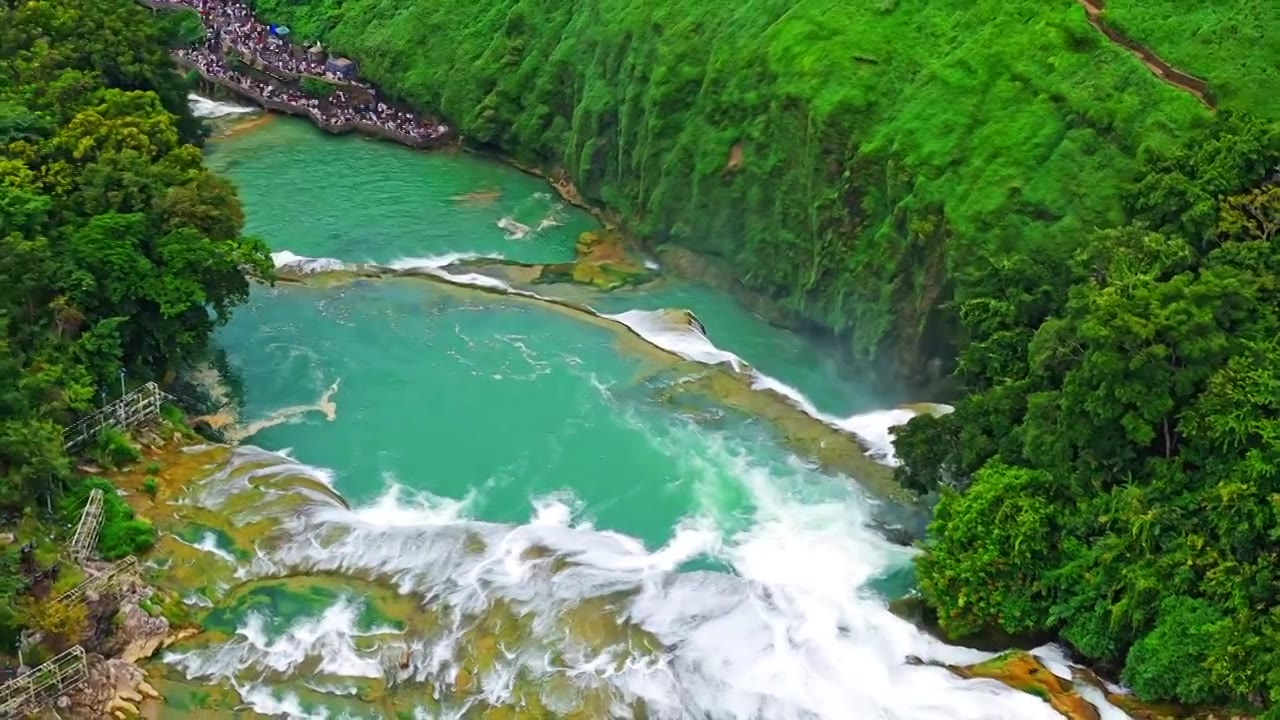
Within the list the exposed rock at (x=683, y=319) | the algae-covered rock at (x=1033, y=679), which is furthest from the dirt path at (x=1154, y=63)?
the algae-covered rock at (x=1033, y=679)

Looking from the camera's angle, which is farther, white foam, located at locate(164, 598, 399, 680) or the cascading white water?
white foam, located at locate(164, 598, 399, 680)

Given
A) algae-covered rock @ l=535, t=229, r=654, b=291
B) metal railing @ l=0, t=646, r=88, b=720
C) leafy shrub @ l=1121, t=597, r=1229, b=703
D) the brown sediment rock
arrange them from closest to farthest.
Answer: metal railing @ l=0, t=646, r=88, b=720, leafy shrub @ l=1121, t=597, r=1229, b=703, the brown sediment rock, algae-covered rock @ l=535, t=229, r=654, b=291

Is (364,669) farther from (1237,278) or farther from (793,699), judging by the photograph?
(1237,278)

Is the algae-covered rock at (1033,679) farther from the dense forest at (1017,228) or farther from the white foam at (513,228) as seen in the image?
the white foam at (513,228)

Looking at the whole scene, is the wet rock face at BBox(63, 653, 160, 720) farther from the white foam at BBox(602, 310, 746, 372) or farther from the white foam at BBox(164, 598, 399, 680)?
the white foam at BBox(602, 310, 746, 372)

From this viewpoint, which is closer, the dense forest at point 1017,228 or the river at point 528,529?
the dense forest at point 1017,228

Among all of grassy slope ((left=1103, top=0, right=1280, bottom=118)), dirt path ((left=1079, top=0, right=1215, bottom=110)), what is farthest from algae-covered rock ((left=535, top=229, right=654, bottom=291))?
grassy slope ((left=1103, top=0, right=1280, bottom=118))

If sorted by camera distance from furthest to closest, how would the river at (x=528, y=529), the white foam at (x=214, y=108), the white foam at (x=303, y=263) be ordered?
the white foam at (x=214, y=108), the white foam at (x=303, y=263), the river at (x=528, y=529)
